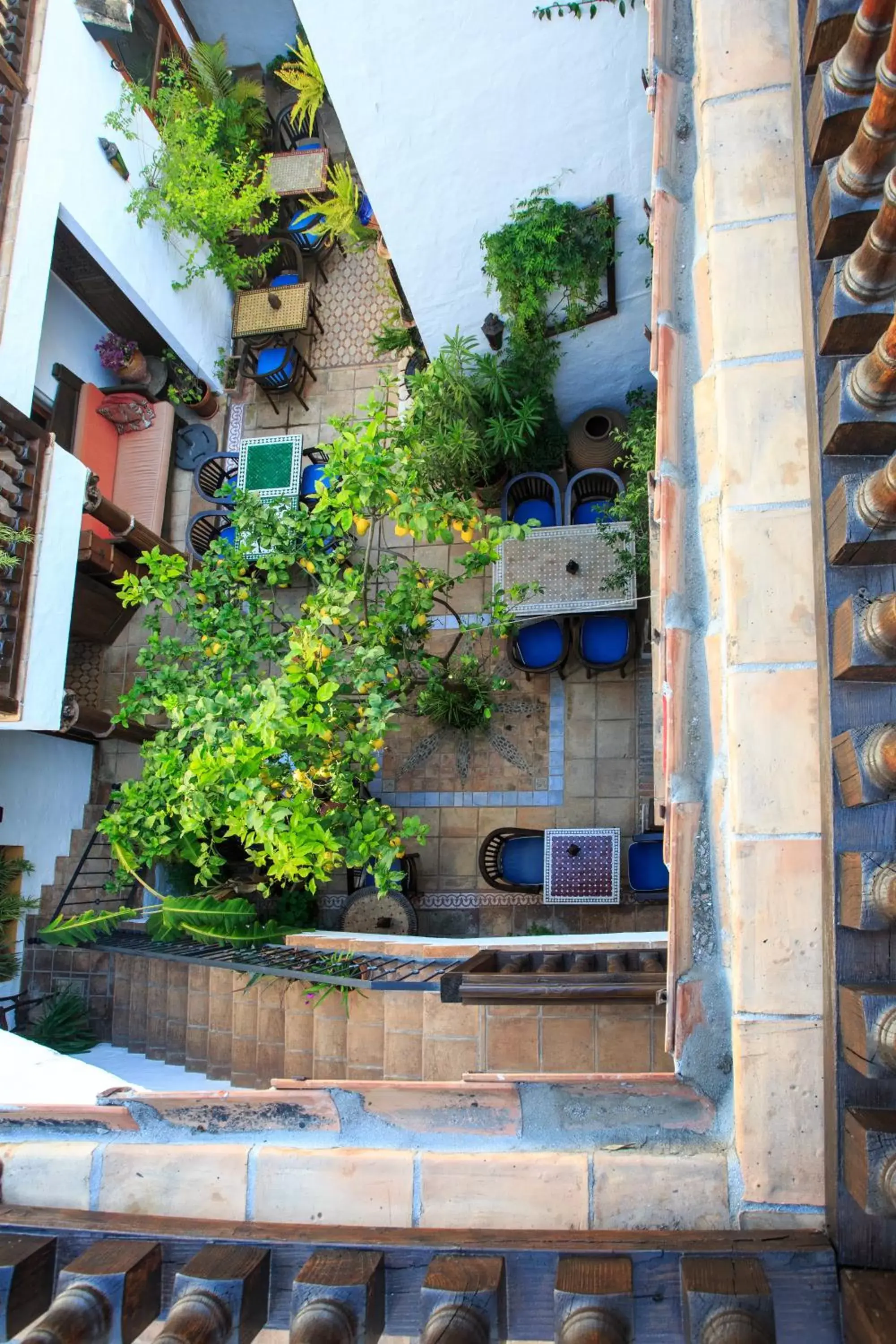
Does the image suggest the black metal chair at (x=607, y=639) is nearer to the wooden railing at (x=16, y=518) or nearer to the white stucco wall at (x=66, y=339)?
the wooden railing at (x=16, y=518)

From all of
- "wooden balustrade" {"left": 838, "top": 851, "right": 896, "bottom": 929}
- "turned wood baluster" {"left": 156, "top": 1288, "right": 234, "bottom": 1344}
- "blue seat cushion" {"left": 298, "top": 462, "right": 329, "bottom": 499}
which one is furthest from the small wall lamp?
"turned wood baluster" {"left": 156, "top": 1288, "right": 234, "bottom": 1344}

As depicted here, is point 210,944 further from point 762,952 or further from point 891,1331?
point 891,1331

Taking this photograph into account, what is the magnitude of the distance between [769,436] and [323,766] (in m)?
3.32

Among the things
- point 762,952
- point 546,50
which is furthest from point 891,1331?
point 546,50

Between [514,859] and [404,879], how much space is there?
88 centimetres

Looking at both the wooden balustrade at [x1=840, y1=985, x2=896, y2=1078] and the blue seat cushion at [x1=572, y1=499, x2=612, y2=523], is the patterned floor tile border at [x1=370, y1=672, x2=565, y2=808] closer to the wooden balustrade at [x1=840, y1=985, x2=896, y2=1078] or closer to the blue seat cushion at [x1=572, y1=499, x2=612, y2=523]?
the blue seat cushion at [x1=572, y1=499, x2=612, y2=523]

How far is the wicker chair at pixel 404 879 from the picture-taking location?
727 centimetres

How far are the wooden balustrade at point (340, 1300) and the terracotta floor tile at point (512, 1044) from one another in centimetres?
277

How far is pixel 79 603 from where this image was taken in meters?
8.26

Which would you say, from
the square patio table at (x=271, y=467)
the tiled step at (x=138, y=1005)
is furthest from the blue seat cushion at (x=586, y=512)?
the tiled step at (x=138, y=1005)

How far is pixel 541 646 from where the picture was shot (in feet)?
24.2

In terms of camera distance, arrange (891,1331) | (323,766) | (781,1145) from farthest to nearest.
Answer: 1. (323,766)
2. (781,1145)
3. (891,1331)

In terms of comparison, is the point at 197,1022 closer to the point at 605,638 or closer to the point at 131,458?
the point at 605,638

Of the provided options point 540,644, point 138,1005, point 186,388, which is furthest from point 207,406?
point 138,1005
